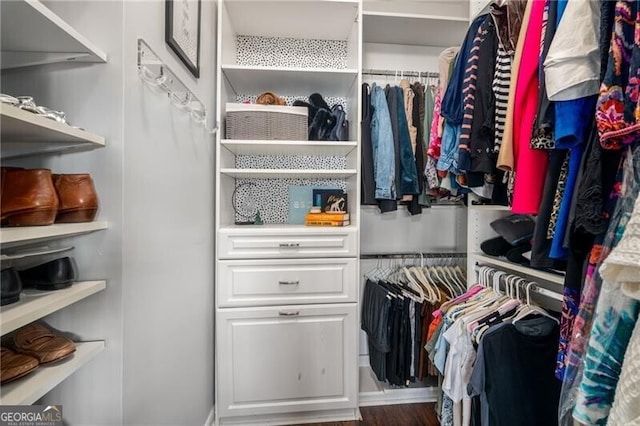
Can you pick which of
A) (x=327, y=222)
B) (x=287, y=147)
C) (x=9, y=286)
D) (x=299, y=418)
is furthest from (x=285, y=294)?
(x=9, y=286)

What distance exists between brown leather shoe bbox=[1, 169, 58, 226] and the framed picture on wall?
66 cm

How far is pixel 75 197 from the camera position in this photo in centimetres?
66

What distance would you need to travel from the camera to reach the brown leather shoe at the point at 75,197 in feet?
2.14

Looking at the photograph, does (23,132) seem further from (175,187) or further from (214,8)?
(214,8)

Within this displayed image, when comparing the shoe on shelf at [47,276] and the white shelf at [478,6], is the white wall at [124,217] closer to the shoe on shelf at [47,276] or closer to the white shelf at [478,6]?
the shoe on shelf at [47,276]

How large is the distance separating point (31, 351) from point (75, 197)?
1.02ft

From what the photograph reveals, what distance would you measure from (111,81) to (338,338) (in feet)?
4.61

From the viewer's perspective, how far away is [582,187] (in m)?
0.73

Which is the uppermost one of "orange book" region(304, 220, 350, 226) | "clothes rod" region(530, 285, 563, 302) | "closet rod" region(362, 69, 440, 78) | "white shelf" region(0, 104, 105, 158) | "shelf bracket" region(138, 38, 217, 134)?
"closet rod" region(362, 69, 440, 78)

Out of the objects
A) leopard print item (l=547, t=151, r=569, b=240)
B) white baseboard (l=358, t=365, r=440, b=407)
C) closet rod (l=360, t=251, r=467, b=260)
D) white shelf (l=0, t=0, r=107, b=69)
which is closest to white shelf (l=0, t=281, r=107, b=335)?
white shelf (l=0, t=0, r=107, b=69)

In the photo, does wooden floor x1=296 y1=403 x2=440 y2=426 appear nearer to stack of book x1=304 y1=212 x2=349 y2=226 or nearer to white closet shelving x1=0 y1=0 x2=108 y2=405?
stack of book x1=304 y1=212 x2=349 y2=226

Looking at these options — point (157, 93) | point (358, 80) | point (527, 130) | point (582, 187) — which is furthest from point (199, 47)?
point (582, 187)

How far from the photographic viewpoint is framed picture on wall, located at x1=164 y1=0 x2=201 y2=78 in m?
1.03

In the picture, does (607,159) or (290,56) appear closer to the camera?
(607,159)
